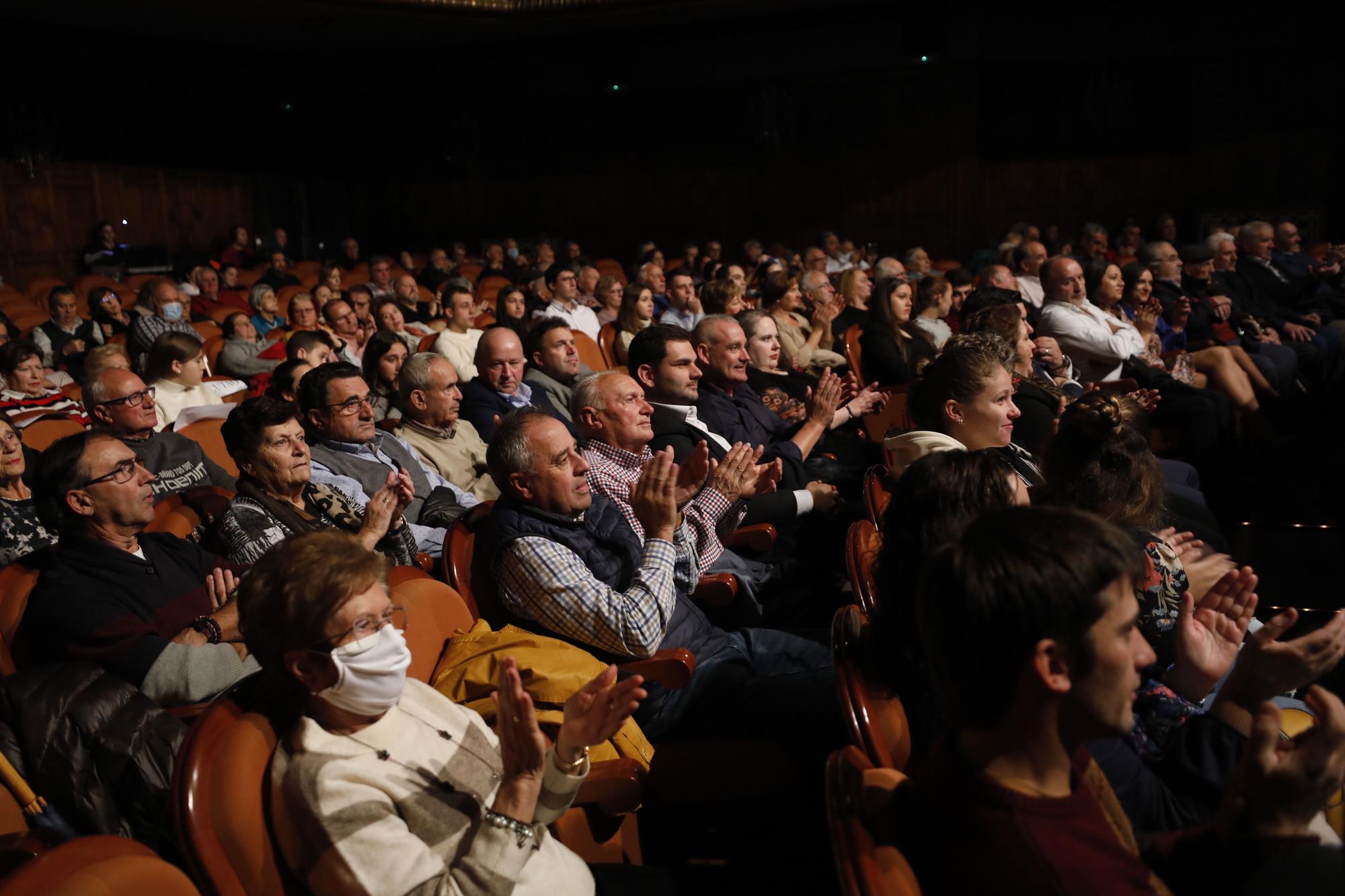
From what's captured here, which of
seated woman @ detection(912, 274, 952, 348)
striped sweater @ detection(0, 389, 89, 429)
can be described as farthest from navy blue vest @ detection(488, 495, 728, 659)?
seated woman @ detection(912, 274, 952, 348)

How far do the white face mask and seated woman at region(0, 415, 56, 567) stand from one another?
1.62 m

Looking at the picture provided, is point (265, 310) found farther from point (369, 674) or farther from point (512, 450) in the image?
A: point (369, 674)

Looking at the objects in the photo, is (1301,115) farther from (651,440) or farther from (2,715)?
(2,715)

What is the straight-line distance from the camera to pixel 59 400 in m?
4.67

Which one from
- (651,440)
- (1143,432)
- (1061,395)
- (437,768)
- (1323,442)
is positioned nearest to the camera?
(437,768)

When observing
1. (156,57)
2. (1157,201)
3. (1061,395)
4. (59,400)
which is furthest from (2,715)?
(1157,201)

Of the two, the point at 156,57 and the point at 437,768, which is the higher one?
the point at 156,57

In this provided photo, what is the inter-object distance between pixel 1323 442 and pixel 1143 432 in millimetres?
3738

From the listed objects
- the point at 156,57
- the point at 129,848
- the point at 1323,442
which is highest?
the point at 156,57

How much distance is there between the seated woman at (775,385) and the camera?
4.39 meters

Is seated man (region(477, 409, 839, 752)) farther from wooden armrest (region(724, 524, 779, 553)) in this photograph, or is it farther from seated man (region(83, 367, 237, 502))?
seated man (region(83, 367, 237, 502))

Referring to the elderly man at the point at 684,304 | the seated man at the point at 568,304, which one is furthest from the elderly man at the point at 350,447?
the elderly man at the point at 684,304

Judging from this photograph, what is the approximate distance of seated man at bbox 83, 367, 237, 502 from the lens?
3.17 m

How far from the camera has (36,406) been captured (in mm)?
4539
